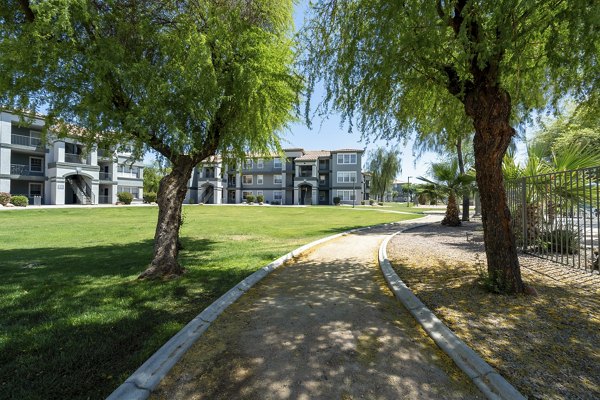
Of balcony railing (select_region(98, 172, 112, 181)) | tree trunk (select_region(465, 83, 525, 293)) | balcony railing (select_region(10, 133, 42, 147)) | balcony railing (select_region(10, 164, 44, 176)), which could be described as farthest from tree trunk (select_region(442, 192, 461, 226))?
balcony railing (select_region(10, 164, 44, 176))

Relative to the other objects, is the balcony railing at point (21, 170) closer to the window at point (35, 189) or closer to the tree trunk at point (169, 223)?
the window at point (35, 189)

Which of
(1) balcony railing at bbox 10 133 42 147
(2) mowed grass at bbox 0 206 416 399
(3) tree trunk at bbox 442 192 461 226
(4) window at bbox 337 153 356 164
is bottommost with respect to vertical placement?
(2) mowed grass at bbox 0 206 416 399

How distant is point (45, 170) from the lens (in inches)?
1377

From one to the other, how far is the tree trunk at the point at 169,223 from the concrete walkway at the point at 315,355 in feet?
8.18

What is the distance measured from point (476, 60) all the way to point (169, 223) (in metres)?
7.18

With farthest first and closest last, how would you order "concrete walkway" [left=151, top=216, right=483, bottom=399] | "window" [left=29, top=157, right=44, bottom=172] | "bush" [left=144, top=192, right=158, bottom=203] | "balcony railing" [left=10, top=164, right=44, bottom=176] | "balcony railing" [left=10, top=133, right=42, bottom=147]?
"bush" [left=144, top=192, right=158, bottom=203]
"window" [left=29, top=157, right=44, bottom=172]
"balcony railing" [left=10, top=164, right=44, bottom=176]
"balcony railing" [left=10, top=133, right=42, bottom=147]
"concrete walkway" [left=151, top=216, right=483, bottom=399]

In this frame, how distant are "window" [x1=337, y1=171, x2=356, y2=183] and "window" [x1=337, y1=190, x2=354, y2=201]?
1.86 meters

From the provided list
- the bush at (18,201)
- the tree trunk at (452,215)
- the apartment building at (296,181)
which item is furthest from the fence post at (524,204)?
the apartment building at (296,181)

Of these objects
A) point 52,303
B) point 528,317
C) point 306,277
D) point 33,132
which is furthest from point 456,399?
point 33,132

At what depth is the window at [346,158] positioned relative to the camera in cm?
5188

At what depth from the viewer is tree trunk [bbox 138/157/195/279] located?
6.54 meters

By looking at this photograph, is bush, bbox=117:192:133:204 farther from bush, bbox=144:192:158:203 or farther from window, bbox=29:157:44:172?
window, bbox=29:157:44:172

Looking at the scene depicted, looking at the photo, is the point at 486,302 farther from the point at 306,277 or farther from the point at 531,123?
the point at 531,123

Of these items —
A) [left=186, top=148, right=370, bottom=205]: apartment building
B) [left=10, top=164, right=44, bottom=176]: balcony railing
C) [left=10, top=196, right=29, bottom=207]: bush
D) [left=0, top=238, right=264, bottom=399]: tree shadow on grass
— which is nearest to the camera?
[left=0, top=238, right=264, bottom=399]: tree shadow on grass
